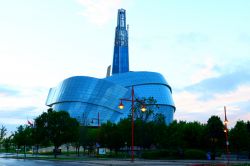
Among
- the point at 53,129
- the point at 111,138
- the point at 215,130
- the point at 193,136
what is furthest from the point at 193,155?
the point at 53,129

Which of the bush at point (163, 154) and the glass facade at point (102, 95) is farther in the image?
the glass facade at point (102, 95)

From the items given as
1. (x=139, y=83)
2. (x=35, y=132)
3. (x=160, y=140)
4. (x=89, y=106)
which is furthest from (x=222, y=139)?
(x=139, y=83)

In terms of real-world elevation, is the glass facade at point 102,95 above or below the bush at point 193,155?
above

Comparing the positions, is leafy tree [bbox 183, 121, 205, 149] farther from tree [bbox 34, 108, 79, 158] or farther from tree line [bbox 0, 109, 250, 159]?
tree [bbox 34, 108, 79, 158]

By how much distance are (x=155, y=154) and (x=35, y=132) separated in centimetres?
2606

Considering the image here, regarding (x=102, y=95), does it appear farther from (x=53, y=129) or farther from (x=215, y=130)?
(x=215, y=130)

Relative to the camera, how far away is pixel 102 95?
15600 cm

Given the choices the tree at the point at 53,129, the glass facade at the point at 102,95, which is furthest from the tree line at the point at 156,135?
the glass facade at the point at 102,95

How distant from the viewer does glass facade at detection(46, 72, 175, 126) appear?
152625mm

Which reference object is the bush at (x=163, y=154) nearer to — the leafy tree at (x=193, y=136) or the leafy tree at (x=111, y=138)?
the leafy tree at (x=193, y=136)

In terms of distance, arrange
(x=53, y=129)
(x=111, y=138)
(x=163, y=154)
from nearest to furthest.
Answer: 1. (x=163, y=154)
2. (x=53, y=129)
3. (x=111, y=138)

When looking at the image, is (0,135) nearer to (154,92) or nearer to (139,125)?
(154,92)

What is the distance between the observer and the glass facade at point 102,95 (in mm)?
152625

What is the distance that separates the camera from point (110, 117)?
516 feet
